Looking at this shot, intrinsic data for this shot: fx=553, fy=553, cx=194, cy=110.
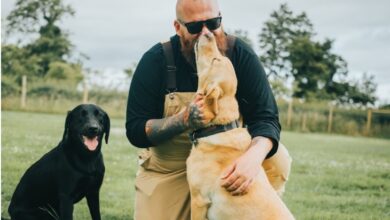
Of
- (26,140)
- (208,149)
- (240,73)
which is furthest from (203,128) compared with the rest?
(26,140)

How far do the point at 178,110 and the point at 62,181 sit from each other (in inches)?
61.4

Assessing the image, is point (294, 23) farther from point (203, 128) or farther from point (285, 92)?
point (203, 128)

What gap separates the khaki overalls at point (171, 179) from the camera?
4418mm

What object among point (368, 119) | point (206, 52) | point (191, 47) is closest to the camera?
point (206, 52)

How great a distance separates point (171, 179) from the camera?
4512mm

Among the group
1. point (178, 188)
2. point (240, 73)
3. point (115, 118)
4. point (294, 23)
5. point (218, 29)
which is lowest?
point (115, 118)

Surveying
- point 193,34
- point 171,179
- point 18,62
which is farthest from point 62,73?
point 193,34

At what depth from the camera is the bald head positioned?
420 cm

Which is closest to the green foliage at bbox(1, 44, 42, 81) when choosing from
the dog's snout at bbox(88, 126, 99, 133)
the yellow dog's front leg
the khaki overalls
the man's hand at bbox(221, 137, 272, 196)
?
the dog's snout at bbox(88, 126, 99, 133)

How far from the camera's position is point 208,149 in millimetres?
3859

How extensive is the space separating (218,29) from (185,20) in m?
0.26

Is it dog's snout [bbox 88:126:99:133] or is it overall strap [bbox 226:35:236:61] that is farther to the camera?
dog's snout [bbox 88:126:99:133]

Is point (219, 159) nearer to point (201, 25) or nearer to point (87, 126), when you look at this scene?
point (201, 25)

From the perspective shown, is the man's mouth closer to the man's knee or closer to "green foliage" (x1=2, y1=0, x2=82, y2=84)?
the man's knee
